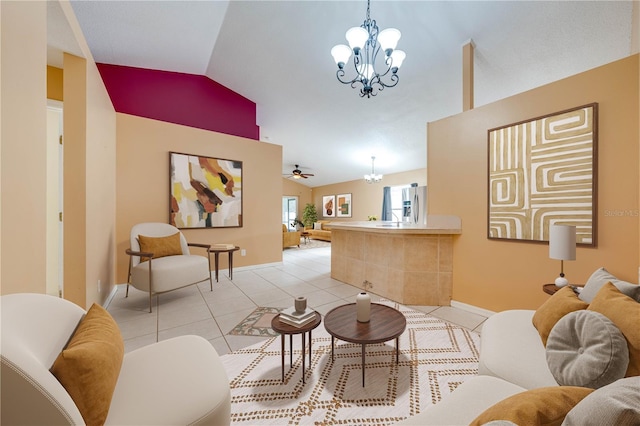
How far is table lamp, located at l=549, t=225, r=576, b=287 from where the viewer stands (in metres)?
1.90

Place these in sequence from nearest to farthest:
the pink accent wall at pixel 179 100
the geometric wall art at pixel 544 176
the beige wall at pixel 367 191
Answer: the geometric wall art at pixel 544 176
the pink accent wall at pixel 179 100
the beige wall at pixel 367 191

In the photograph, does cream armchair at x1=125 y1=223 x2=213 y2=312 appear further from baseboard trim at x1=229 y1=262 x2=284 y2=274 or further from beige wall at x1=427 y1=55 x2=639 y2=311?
beige wall at x1=427 y1=55 x2=639 y2=311

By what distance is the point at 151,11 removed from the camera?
9.45 ft

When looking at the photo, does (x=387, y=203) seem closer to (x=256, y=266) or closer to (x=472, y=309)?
(x=256, y=266)

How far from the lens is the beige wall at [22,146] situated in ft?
3.79

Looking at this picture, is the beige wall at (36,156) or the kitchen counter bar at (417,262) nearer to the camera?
the beige wall at (36,156)

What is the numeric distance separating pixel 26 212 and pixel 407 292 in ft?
10.7

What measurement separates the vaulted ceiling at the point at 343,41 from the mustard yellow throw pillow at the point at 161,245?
2.64 meters

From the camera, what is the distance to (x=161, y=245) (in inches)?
127

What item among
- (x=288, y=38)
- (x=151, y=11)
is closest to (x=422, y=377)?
(x=288, y=38)

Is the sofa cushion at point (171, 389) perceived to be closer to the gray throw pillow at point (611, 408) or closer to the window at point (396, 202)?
the gray throw pillow at point (611, 408)

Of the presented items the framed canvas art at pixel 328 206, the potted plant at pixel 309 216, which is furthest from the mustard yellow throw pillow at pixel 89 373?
the potted plant at pixel 309 216

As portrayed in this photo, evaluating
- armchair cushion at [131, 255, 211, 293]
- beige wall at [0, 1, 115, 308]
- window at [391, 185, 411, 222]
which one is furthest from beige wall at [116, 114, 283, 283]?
window at [391, 185, 411, 222]

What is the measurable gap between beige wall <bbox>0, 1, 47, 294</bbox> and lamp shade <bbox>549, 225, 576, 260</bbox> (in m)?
3.40
